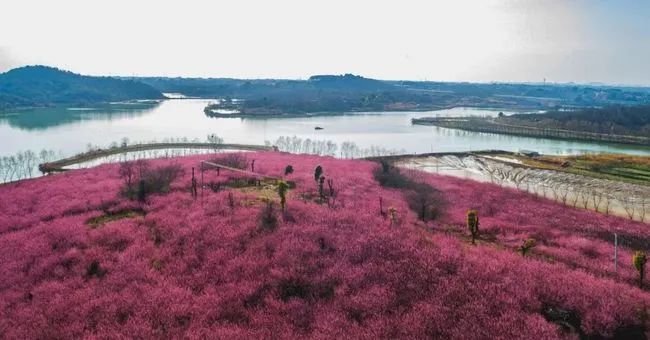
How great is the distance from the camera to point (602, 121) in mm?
121750

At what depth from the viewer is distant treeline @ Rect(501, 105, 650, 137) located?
109 metres

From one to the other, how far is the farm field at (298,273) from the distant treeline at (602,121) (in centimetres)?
9399

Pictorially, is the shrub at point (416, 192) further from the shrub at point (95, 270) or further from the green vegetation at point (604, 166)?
the green vegetation at point (604, 166)

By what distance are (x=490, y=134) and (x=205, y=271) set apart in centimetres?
10636

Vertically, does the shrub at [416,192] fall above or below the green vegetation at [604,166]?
above

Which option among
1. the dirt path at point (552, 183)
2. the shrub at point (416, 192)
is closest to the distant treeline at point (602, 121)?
the dirt path at point (552, 183)

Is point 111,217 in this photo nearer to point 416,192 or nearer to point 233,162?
point 233,162

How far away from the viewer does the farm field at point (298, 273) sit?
1288 cm

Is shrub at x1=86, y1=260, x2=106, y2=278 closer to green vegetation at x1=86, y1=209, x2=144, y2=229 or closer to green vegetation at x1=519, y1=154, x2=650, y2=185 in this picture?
green vegetation at x1=86, y1=209, x2=144, y2=229

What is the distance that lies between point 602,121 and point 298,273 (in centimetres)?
12882

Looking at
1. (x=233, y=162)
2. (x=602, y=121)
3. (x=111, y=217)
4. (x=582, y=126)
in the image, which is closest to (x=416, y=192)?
(x=233, y=162)

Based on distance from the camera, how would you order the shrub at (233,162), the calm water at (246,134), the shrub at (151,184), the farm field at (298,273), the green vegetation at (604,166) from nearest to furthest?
the farm field at (298,273), the shrub at (151,184), the shrub at (233,162), the green vegetation at (604,166), the calm water at (246,134)

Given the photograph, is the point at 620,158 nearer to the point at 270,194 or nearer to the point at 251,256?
the point at 270,194

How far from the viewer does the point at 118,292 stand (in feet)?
50.0
